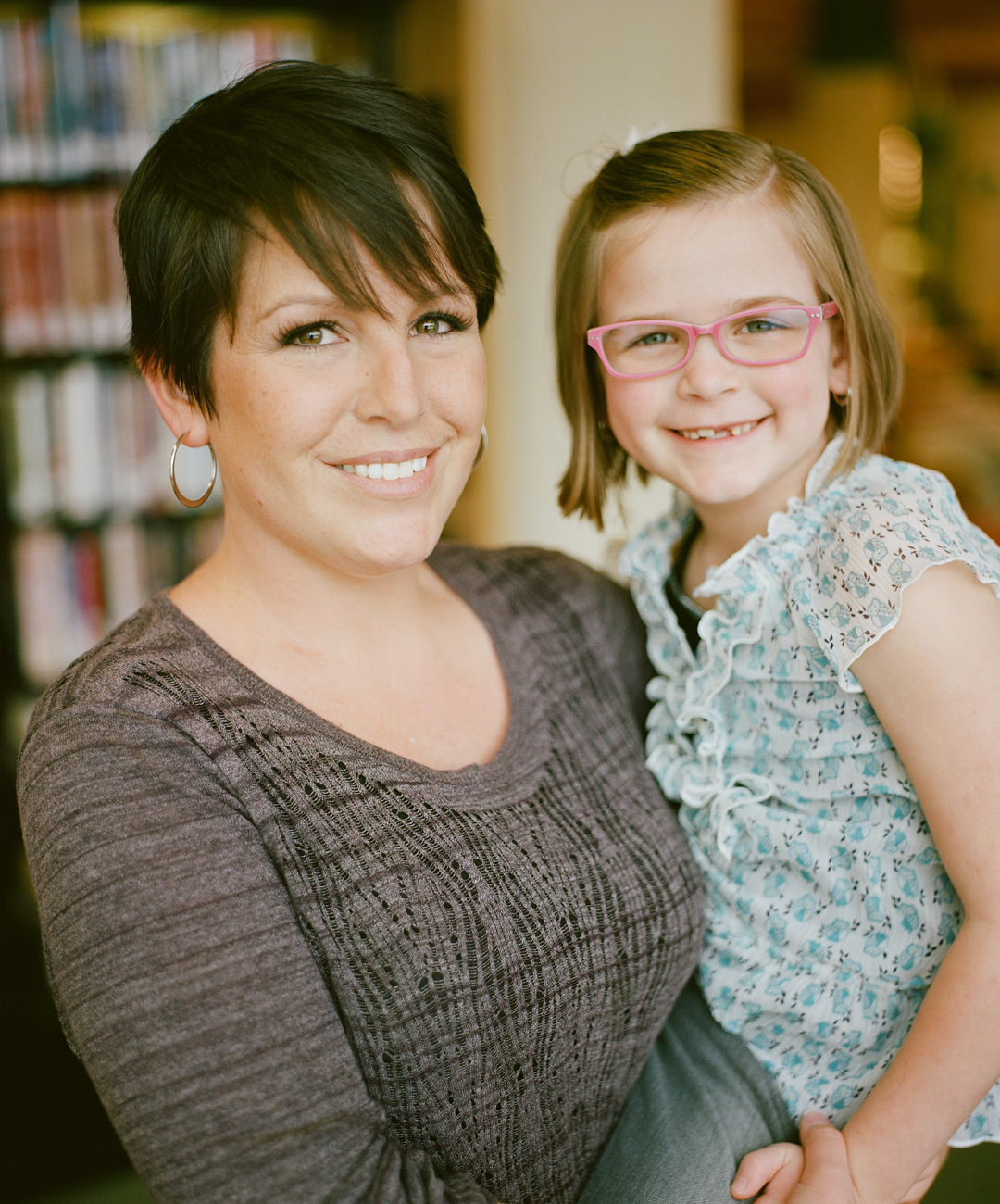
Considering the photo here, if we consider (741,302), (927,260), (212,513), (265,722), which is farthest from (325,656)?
(927,260)

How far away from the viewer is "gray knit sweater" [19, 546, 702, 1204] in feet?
2.87

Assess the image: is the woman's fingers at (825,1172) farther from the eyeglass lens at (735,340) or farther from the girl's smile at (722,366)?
the eyeglass lens at (735,340)

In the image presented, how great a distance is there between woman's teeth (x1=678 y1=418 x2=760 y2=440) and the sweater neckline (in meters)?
0.35

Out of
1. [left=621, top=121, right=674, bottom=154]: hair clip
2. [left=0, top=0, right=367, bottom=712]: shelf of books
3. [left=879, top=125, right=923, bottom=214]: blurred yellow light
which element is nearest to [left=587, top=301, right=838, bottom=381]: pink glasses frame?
[left=621, top=121, right=674, bottom=154]: hair clip

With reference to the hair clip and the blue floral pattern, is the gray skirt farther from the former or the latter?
the hair clip

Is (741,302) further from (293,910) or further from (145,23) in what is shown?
(145,23)

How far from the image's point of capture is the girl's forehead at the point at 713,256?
124 cm

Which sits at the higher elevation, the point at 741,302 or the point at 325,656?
the point at 741,302

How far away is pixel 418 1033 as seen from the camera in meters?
0.99

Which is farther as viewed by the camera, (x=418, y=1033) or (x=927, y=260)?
(x=927, y=260)

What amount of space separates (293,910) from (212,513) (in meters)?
1.93

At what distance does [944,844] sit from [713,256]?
2.36ft

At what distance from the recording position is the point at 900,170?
8.75 meters

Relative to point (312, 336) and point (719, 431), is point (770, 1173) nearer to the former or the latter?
point (719, 431)
